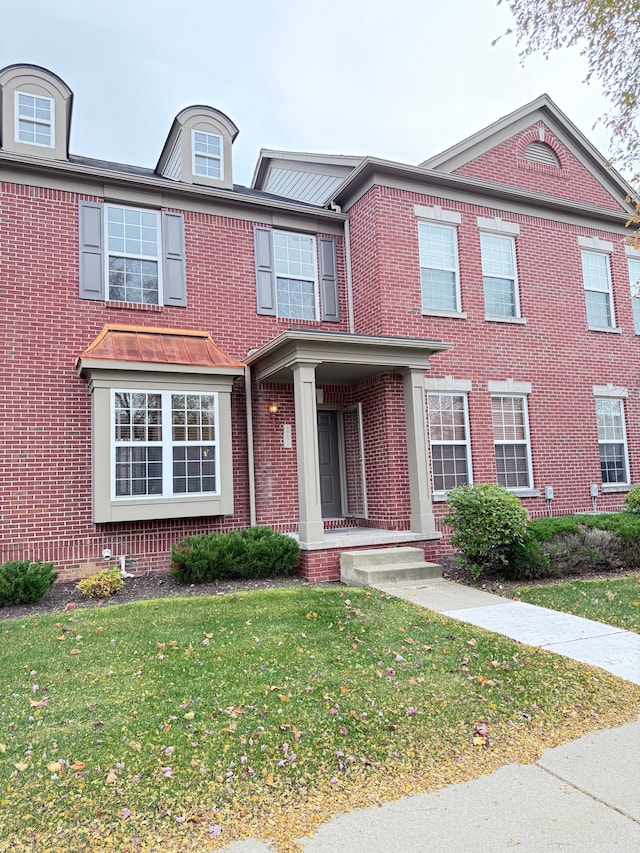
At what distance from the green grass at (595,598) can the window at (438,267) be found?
17.9ft

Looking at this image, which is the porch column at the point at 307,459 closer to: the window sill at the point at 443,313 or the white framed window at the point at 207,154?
the window sill at the point at 443,313

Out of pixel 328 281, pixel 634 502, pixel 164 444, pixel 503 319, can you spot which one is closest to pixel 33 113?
pixel 328 281

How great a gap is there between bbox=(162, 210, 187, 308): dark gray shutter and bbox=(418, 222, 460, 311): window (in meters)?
4.32

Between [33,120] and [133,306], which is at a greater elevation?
[33,120]

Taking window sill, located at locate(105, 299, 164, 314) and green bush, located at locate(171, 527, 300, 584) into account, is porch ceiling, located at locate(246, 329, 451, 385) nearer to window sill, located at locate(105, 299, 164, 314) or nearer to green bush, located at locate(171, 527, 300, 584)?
window sill, located at locate(105, 299, 164, 314)

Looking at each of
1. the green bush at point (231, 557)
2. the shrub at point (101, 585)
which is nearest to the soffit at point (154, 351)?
the green bush at point (231, 557)

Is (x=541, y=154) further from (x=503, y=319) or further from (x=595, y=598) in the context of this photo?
(x=595, y=598)

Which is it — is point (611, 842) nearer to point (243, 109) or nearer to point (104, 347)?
point (104, 347)

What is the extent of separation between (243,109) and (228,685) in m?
66.6

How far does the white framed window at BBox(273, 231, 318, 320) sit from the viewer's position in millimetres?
10914

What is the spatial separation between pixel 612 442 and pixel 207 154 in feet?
33.0

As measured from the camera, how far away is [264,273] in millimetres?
10633

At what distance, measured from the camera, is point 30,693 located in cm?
446

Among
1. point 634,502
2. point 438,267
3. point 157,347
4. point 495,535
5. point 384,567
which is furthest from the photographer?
point 438,267
